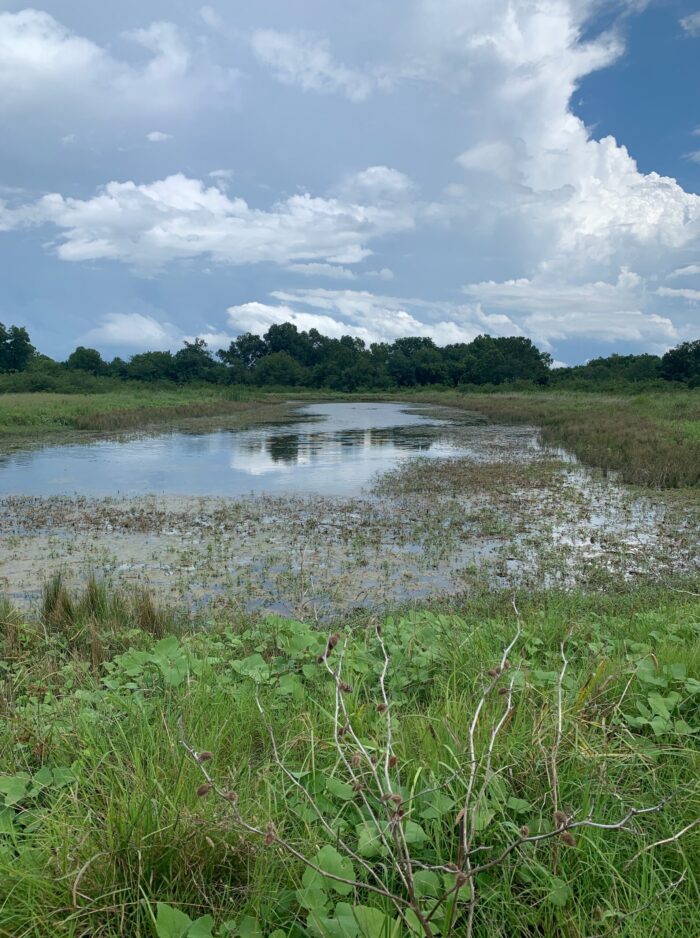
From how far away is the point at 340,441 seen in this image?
947 inches

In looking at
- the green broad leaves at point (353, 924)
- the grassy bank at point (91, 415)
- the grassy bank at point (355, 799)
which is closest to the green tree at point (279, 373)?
the grassy bank at point (91, 415)

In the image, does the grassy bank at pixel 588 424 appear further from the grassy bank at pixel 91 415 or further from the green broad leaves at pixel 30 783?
the green broad leaves at pixel 30 783

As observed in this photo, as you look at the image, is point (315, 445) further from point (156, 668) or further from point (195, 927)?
point (195, 927)

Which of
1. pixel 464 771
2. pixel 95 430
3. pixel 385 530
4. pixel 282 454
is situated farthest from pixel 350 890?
pixel 95 430

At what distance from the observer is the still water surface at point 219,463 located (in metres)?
13.8

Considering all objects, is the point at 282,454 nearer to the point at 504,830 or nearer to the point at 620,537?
the point at 620,537

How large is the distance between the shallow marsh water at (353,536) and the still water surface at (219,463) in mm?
224

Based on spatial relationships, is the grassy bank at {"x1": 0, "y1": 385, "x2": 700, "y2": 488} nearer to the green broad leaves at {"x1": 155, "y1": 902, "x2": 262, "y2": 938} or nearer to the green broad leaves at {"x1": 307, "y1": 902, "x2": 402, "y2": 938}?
the green broad leaves at {"x1": 307, "y1": 902, "x2": 402, "y2": 938}

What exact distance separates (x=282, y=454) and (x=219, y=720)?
17.2m

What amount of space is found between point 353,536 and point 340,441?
14.9m

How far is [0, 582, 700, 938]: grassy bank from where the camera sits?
1.67m

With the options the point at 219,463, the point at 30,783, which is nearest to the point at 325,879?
the point at 30,783

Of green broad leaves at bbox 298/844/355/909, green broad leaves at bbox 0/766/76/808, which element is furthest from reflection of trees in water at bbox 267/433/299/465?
green broad leaves at bbox 298/844/355/909

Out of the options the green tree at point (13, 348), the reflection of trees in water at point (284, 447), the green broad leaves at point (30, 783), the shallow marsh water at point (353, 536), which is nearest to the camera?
the green broad leaves at point (30, 783)
